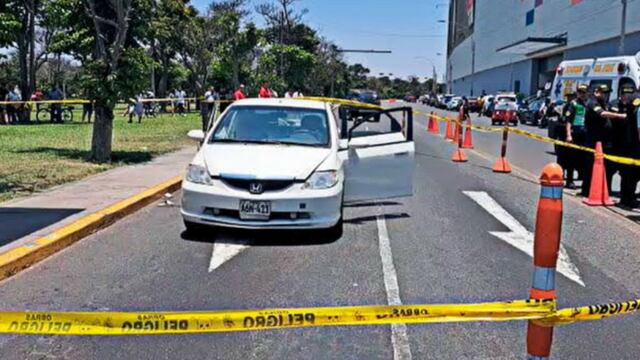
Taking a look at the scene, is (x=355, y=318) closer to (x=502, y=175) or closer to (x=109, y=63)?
(x=502, y=175)

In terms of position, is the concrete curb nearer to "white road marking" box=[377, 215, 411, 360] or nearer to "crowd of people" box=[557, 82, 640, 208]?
"white road marking" box=[377, 215, 411, 360]

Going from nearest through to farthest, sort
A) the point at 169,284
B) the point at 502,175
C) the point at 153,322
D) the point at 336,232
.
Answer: the point at 153,322, the point at 169,284, the point at 336,232, the point at 502,175

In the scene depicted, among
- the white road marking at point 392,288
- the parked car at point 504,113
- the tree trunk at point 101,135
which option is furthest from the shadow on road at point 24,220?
the parked car at point 504,113

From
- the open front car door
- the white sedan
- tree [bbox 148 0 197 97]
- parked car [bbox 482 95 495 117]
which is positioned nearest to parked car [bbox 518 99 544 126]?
parked car [bbox 482 95 495 117]

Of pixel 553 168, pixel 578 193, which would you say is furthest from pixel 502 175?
pixel 553 168

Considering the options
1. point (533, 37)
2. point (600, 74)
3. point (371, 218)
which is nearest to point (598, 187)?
point (371, 218)

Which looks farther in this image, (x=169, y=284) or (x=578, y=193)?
(x=578, y=193)

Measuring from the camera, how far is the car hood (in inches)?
288

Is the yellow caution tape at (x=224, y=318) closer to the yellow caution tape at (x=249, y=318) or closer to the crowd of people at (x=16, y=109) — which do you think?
the yellow caution tape at (x=249, y=318)

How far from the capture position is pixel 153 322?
3053 mm

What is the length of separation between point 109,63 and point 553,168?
1267 cm

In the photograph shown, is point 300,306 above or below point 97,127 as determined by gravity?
below

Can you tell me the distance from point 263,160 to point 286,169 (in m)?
0.32

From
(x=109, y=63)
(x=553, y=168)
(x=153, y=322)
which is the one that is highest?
(x=109, y=63)
